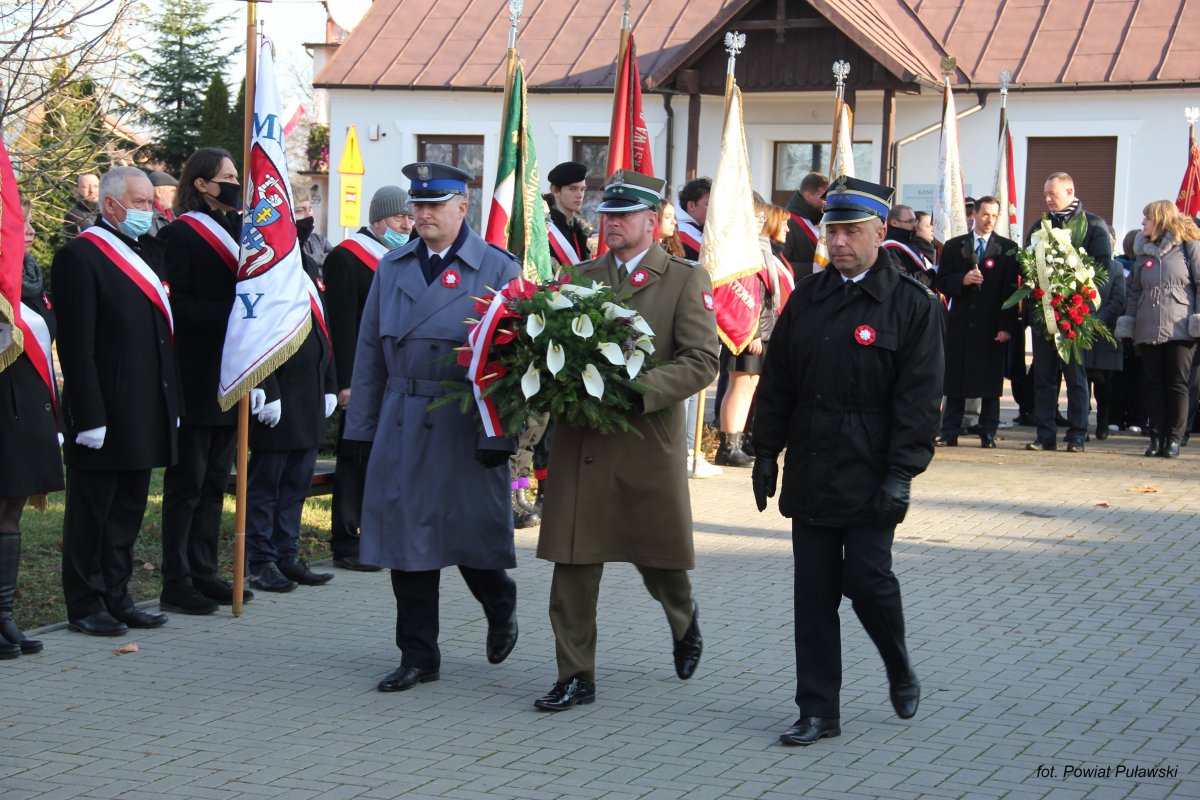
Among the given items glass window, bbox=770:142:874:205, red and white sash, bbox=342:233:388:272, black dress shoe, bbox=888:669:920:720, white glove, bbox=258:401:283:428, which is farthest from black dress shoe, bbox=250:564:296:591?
glass window, bbox=770:142:874:205

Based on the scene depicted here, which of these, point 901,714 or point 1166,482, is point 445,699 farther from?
point 1166,482

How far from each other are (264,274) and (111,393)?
963 mm

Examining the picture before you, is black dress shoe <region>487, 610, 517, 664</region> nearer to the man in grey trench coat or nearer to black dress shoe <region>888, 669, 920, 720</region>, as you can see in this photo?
the man in grey trench coat

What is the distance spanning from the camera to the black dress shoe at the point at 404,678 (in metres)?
6.38

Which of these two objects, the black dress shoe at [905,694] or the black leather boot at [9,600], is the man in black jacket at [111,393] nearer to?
the black leather boot at [9,600]

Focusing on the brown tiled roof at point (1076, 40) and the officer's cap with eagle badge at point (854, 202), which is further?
the brown tiled roof at point (1076, 40)

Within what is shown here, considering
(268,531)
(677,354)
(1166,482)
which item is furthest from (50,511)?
(1166,482)

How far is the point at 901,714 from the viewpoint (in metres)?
5.96

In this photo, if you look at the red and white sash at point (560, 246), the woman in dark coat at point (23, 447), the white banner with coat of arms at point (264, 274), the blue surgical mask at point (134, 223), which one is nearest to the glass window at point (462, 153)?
the red and white sash at point (560, 246)

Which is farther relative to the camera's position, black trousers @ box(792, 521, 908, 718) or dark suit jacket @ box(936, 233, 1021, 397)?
dark suit jacket @ box(936, 233, 1021, 397)

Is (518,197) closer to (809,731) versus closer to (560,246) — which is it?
(560,246)

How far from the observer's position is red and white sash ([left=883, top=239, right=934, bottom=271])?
13.4m

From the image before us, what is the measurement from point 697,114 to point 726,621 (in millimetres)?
19485

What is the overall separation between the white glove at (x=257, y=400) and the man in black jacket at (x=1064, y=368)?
28.1 ft
